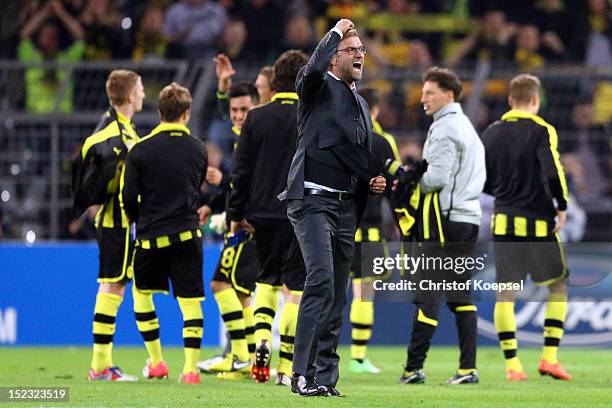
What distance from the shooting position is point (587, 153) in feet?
47.5

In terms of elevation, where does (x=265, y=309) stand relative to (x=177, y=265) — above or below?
below

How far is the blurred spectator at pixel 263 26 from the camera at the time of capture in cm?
1752

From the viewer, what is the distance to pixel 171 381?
9773mm

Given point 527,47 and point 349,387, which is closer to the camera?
point 349,387

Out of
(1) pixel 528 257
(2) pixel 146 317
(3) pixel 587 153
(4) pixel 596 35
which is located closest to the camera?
(2) pixel 146 317

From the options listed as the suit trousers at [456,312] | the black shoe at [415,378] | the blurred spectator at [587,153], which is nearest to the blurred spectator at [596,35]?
the blurred spectator at [587,153]

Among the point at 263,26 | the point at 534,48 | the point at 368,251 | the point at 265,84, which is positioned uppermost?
the point at 263,26

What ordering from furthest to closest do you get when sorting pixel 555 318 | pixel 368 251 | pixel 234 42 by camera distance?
pixel 234 42, pixel 368 251, pixel 555 318

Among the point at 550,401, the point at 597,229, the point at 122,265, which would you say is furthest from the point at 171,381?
the point at 597,229

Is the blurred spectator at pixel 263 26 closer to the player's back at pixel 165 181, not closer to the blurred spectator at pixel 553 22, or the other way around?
the blurred spectator at pixel 553 22

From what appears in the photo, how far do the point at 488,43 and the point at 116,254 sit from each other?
9.12 meters

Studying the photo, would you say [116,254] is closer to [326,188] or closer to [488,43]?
[326,188]

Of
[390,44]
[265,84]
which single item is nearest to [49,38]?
[390,44]

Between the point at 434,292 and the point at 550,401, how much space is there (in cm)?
178
